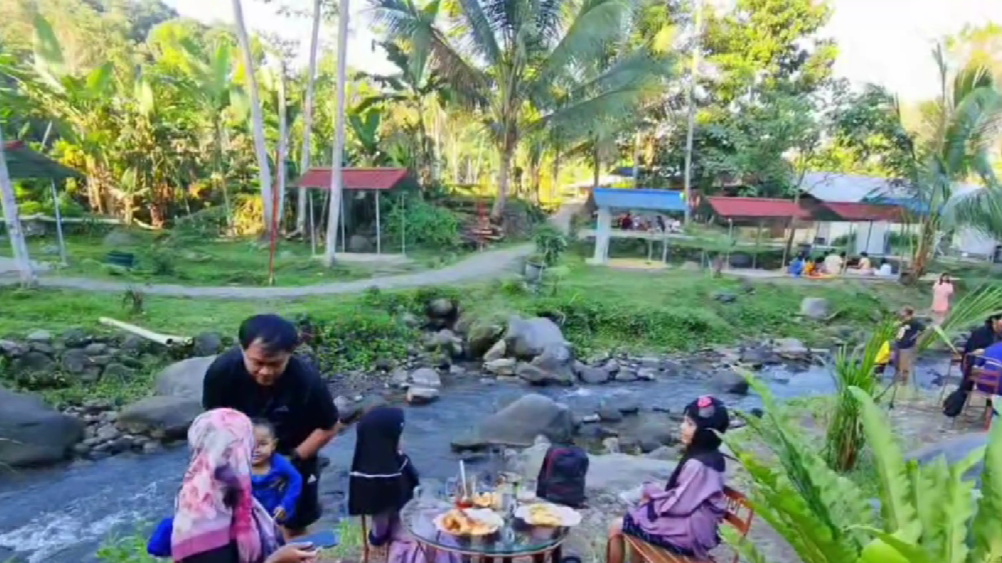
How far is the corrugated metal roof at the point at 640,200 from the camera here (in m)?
17.4

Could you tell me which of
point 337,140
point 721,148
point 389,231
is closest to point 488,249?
point 389,231

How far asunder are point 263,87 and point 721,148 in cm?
1375

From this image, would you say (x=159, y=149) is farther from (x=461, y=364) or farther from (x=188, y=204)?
(x=461, y=364)

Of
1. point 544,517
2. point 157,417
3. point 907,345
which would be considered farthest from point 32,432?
point 907,345

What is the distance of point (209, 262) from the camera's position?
1511cm

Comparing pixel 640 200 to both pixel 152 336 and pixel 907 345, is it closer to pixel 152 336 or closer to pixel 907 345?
pixel 907 345

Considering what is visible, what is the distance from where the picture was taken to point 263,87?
67.5 ft

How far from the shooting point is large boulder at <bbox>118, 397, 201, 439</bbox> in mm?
7773

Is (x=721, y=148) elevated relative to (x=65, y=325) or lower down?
elevated

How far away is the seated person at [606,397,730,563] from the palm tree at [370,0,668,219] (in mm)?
14336

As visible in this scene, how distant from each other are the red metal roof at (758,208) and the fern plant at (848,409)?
12.8 metres

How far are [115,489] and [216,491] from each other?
5.42m

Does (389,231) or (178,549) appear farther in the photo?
(389,231)

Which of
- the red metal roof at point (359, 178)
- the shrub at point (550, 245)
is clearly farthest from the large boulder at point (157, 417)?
the red metal roof at point (359, 178)
